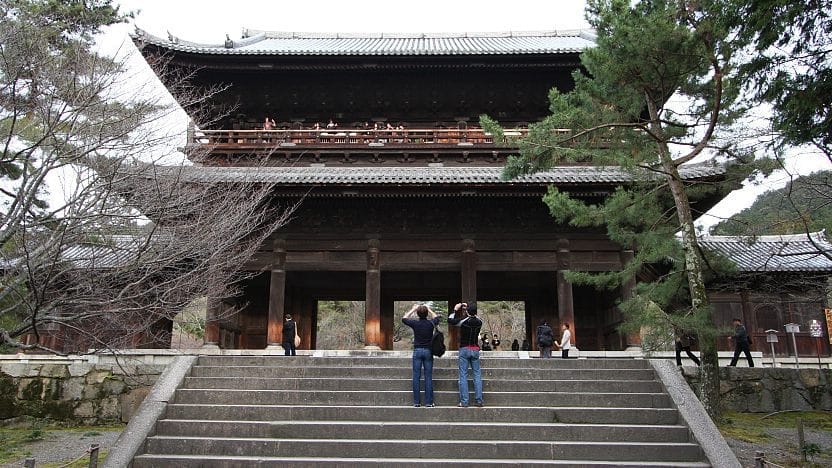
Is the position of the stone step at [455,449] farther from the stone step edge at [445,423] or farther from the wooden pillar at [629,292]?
the wooden pillar at [629,292]

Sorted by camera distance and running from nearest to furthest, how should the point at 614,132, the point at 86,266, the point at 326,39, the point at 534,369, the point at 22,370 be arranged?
the point at 86,266 → the point at 534,369 → the point at 614,132 → the point at 22,370 → the point at 326,39

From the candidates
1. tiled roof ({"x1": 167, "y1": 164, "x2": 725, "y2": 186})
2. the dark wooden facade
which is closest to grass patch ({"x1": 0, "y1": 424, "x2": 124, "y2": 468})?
the dark wooden facade

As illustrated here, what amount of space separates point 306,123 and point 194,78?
3348mm

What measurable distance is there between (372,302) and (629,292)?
661 cm

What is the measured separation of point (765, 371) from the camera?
12406 mm

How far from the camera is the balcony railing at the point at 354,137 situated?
51.1 ft

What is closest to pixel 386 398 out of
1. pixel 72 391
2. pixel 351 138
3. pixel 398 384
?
pixel 398 384

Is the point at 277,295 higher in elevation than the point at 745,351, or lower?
higher

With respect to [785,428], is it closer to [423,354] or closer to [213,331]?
[423,354]

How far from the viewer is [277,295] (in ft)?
48.9

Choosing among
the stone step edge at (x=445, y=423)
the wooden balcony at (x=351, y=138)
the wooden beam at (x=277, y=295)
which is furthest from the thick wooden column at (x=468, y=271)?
the stone step edge at (x=445, y=423)

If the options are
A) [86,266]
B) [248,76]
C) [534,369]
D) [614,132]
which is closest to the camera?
[86,266]

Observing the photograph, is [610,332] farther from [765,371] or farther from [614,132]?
[614,132]

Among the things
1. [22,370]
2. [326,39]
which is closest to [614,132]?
[22,370]
